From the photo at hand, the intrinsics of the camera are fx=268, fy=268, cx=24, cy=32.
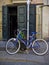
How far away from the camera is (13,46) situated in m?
10.9

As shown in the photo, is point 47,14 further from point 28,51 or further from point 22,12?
point 28,51

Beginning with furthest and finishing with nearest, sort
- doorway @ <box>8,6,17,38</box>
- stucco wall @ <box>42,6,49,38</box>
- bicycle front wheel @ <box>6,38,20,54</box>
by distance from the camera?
doorway @ <box>8,6,17,38</box> → stucco wall @ <box>42,6,49,38</box> → bicycle front wheel @ <box>6,38,20,54</box>

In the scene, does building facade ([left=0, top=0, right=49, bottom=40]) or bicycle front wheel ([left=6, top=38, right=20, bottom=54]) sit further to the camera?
building facade ([left=0, top=0, right=49, bottom=40])

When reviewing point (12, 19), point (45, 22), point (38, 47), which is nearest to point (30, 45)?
point (38, 47)

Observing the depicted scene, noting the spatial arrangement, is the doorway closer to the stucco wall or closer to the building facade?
the building facade

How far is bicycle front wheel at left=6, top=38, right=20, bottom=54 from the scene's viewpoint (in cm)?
1073

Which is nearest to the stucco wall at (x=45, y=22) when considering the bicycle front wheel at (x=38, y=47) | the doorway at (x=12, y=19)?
the doorway at (x=12, y=19)

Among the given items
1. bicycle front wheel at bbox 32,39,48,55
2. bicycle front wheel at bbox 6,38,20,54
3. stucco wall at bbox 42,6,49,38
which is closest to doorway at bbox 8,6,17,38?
stucco wall at bbox 42,6,49,38

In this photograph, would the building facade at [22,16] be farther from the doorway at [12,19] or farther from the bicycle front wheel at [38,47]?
the bicycle front wheel at [38,47]

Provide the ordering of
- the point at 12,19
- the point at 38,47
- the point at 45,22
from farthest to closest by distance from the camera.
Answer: the point at 12,19, the point at 45,22, the point at 38,47

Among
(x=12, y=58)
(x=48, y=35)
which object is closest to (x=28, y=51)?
(x=12, y=58)

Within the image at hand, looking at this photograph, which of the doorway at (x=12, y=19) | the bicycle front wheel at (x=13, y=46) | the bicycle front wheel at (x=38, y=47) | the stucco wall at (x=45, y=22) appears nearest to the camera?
the bicycle front wheel at (x=38, y=47)

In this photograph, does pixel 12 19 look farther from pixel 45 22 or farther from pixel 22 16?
pixel 45 22

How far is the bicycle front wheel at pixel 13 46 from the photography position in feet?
35.2
